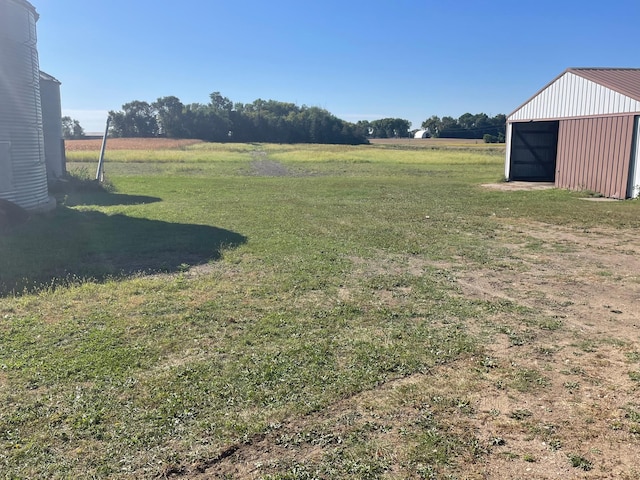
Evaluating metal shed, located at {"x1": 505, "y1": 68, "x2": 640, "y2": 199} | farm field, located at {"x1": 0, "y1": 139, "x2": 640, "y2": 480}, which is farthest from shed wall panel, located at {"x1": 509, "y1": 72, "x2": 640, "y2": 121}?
farm field, located at {"x1": 0, "y1": 139, "x2": 640, "y2": 480}

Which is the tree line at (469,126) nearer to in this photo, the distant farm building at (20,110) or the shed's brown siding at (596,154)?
the shed's brown siding at (596,154)

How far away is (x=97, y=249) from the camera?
31.6 ft

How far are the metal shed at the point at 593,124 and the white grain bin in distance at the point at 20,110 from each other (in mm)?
18261

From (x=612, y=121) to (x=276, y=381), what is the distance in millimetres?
18314

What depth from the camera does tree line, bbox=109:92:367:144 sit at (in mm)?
108438

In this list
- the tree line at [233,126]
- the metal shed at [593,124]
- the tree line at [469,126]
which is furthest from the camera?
the tree line at [469,126]

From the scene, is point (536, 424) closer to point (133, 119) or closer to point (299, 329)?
point (299, 329)

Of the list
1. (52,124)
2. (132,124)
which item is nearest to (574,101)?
(52,124)

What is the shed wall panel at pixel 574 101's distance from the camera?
18.0m

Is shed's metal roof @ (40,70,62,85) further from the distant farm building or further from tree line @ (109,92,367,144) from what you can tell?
tree line @ (109,92,367,144)

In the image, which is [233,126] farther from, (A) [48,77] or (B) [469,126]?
(A) [48,77]

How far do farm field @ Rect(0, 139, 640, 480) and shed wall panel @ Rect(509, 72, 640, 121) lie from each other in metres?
9.50

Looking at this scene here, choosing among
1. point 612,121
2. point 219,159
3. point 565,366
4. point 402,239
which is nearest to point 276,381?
point 565,366

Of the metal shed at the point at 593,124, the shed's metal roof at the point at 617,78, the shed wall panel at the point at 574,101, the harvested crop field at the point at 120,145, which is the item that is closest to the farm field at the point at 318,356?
the metal shed at the point at 593,124
